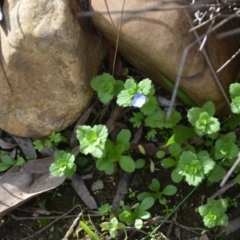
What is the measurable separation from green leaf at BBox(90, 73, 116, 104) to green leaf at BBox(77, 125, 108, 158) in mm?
136

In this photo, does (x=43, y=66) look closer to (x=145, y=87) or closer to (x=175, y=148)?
(x=145, y=87)

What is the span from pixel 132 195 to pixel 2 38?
3.01 ft

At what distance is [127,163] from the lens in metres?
2.46

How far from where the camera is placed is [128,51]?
2449 millimetres

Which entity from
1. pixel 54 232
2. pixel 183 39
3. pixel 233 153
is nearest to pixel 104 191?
pixel 54 232

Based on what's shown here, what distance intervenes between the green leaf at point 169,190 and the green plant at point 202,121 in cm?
34

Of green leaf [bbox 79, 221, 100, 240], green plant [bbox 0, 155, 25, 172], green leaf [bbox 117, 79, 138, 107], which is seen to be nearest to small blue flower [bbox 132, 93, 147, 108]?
green leaf [bbox 117, 79, 138, 107]

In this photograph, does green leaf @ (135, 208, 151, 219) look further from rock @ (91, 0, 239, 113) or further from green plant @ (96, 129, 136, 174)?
rock @ (91, 0, 239, 113)

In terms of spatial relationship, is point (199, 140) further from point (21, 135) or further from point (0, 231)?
point (0, 231)

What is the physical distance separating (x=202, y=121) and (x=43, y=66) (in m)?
0.72

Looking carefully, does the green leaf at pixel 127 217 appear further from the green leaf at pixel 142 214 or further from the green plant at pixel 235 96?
the green plant at pixel 235 96

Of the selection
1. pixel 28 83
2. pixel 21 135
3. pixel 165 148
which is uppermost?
pixel 28 83

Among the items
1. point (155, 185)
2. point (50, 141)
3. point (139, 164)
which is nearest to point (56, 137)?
point (50, 141)

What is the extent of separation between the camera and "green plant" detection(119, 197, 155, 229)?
2467mm
